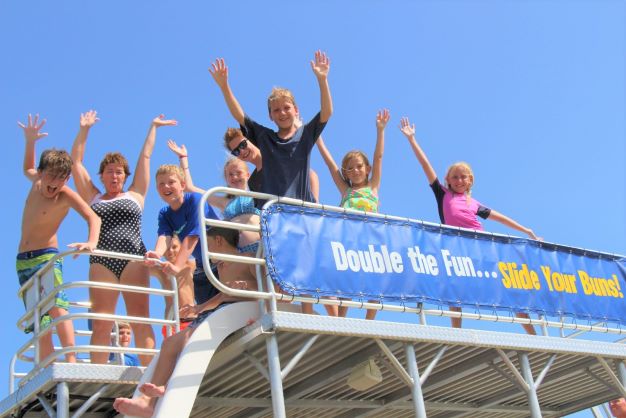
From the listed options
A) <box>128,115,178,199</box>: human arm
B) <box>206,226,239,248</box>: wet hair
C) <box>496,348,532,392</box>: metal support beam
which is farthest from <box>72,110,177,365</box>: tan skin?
<box>496,348,532,392</box>: metal support beam

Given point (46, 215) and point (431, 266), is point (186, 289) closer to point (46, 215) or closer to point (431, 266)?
point (46, 215)

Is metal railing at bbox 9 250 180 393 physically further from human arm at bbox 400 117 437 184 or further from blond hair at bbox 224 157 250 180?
human arm at bbox 400 117 437 184

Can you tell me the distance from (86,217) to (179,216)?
1.02 metres

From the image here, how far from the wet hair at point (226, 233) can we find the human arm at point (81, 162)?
152 cm

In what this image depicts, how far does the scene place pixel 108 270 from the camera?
8.53m

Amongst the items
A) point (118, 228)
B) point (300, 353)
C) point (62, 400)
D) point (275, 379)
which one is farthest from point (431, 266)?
point (62, 400)

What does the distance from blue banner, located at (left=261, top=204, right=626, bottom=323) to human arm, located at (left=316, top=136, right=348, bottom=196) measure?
1.22 metres

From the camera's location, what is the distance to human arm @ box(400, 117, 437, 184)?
428 inches

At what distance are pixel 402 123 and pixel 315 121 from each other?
2.78 metres

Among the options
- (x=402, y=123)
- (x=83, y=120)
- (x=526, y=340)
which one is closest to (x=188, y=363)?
(x=83, y=120)

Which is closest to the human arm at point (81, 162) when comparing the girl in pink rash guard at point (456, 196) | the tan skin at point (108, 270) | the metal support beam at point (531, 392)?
the tan skin at point (108, 270)

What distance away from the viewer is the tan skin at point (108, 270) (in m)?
8.38

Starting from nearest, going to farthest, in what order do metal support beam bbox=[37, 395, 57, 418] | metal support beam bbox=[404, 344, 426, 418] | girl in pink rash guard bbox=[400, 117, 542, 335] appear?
metal support beam bbox=[37, 395, 57, 418] < metal support beam bbox=[404, 344, 426, 418] < girl in pink rash guard bbox=[400, 117, 542, 335]

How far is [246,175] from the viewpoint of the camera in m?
9.23
